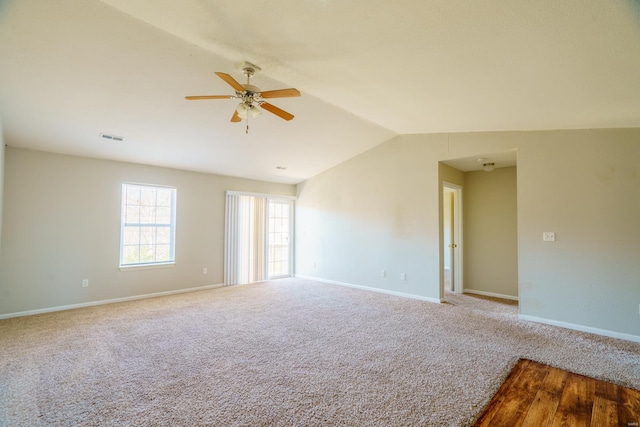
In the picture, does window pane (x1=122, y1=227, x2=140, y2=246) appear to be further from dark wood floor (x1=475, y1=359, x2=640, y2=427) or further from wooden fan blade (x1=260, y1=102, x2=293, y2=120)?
Answer: dark wood floor (x1=475, y1=359, x2=640, y2=427)

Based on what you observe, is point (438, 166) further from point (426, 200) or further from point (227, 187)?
point (227, 187)

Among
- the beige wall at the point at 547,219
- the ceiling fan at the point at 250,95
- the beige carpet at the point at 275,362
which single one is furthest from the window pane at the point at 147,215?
the beige wall at the point at 547,219

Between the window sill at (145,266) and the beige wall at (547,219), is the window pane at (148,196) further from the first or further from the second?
the beige wall at (547,219)

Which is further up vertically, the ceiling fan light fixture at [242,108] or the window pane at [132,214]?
the ceiling fan light fixture at [242,108]

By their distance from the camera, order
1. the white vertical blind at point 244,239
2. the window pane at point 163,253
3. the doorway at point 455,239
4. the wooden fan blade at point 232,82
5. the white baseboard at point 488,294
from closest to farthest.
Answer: the wooden fan blade at point 232,82, the white baseboard at point 488,294, the window pane at point 163,253, the doorway at point 455,239, the white vertical blind at point 244,239

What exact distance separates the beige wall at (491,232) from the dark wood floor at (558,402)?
10.1 feet

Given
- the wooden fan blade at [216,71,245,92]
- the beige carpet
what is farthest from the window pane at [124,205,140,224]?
the wooden fan blade at [216,71,245,92]

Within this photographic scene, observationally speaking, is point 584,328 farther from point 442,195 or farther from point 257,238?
point 257,238

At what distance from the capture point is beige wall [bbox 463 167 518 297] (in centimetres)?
538

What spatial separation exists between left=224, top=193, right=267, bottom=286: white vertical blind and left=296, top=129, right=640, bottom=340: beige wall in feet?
7.98

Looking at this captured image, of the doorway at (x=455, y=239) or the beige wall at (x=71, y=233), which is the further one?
the doorway at (x=455, y=239)

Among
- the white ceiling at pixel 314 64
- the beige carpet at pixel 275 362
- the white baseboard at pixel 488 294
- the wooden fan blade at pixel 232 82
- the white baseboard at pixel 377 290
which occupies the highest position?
the white ceiling at pixel 314 64

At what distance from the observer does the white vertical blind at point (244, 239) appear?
6.41 m

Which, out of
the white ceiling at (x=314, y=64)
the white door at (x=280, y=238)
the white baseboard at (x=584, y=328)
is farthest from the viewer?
the white door at (x=280, y=238)
